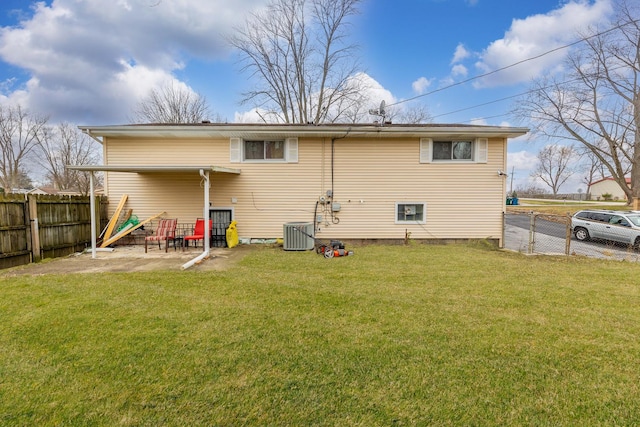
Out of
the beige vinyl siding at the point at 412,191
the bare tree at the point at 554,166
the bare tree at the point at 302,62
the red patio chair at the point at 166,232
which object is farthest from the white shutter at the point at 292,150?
the bare tree at the point at 554,166

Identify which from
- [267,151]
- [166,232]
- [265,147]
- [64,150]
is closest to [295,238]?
[267,151]

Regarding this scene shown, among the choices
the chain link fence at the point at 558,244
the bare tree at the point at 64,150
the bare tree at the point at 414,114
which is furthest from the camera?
the bare tree at the point at 64,150

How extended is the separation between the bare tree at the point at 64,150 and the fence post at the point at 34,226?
94.0ft

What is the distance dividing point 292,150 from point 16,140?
36073mm

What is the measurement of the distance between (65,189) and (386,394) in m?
42.6

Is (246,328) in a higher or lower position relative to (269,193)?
lower

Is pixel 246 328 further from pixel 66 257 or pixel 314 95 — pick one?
pixel 314 95

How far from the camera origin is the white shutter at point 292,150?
30.9ft

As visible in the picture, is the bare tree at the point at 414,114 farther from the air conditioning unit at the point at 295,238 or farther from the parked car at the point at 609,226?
the air conditioning unit at the point at 295,238

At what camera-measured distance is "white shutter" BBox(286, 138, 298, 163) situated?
9.41 metres

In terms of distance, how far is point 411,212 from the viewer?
380 inches

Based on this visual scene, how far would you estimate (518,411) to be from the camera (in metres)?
2.08

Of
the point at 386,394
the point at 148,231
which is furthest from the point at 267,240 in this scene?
the point at 386,394

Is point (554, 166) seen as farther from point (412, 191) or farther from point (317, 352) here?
point (317, 352)
